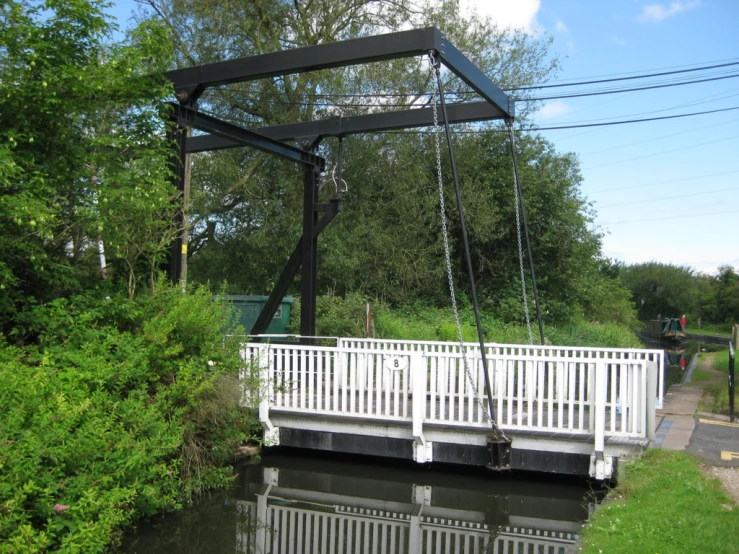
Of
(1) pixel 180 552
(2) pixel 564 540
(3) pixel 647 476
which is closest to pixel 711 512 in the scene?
(3) pixel 647 476

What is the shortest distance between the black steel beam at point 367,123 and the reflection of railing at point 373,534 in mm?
6039

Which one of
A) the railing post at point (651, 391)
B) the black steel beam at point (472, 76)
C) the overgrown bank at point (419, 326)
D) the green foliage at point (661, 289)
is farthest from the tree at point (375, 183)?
the green foliage at point (661, 289)

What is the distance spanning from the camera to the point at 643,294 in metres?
71.8

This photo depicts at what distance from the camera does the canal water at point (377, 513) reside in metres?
6.87

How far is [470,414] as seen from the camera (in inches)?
327

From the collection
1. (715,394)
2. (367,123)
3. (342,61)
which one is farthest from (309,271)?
(715,394)

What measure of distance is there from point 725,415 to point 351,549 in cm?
708

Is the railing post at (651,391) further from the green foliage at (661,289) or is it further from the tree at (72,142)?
the green foliage at (661,289)

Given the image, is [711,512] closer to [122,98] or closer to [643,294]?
[122,98]

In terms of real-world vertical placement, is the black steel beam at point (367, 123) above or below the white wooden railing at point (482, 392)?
above

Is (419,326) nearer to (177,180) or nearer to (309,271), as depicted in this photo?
(309,271)

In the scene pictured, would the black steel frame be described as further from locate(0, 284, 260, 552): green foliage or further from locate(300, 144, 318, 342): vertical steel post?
locate(0, 284, 260, 552): green foliage

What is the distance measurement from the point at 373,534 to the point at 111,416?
310cm

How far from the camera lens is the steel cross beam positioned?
7797mm
